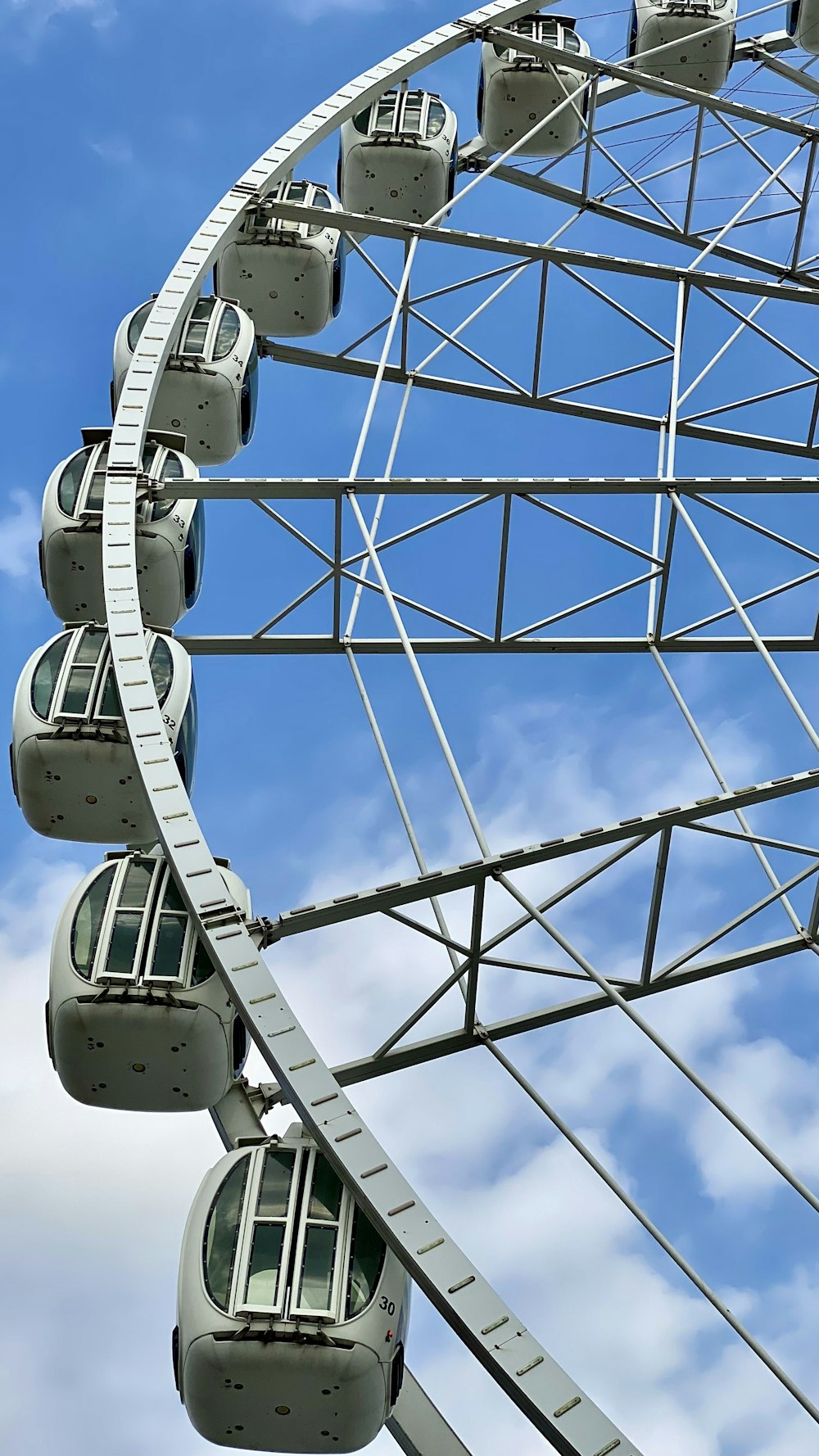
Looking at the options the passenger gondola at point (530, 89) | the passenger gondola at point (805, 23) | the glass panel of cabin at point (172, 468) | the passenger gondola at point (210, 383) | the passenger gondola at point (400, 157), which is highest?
the passenger gondola at point (805, 23)

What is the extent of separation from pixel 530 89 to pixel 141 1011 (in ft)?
68.9

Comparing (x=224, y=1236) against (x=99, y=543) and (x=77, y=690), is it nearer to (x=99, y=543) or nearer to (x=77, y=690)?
(x=77, y=690)

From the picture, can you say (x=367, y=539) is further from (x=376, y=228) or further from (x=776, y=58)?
(x=776, y=58)

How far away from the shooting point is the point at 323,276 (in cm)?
2473

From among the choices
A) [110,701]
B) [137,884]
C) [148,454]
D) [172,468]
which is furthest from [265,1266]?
[148,454]

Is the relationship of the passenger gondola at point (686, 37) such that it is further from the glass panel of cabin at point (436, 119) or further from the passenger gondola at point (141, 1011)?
the passenger gondola at point (141, 1011)

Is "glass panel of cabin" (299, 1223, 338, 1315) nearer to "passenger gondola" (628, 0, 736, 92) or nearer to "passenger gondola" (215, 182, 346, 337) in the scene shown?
"passenger gondola" (215, 182, 346, 337)

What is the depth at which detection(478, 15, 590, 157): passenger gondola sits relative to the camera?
28.3 m

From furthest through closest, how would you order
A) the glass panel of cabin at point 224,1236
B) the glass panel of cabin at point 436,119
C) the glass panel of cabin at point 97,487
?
1. the glass panel of cabin at point 436,119
2. the glass panel of cabin at point 97,487
3. the glass panel of cabin at point 224,1236

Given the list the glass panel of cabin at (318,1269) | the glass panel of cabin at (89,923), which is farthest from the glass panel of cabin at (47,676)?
the glass panel of cabin at (318,1269)

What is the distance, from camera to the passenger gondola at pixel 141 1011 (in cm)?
1309

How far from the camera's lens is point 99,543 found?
60.5 feet

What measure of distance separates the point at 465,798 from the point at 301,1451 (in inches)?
225

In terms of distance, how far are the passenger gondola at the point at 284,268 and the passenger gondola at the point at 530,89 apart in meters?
5.39
